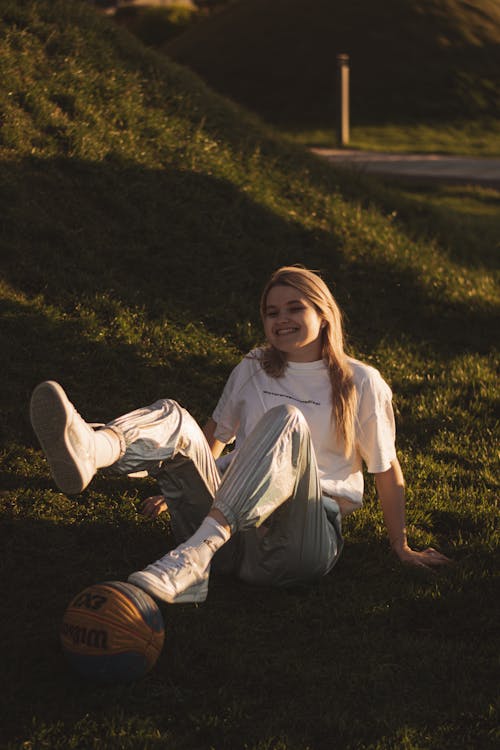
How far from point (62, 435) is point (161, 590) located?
0.78 meters

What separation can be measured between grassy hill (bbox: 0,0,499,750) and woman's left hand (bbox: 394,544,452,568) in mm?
81

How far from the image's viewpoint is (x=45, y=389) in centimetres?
428

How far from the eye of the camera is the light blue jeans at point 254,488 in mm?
4586

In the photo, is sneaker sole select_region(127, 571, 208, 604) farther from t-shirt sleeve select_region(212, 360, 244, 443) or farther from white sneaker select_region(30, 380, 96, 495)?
t-shirt sleeve select_region(212, 360, 244, 443)

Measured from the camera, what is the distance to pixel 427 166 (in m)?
22.8

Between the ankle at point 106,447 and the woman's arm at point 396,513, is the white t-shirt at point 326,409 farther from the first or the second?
the ankle at point 106,447

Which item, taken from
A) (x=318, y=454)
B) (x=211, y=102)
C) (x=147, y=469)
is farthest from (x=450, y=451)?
(x=211, y=102)

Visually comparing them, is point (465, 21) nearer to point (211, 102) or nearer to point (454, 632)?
point (211, 102)

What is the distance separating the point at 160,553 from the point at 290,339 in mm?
1551

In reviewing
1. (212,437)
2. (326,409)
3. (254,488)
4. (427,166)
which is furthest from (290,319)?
(427,166)

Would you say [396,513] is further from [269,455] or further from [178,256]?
[178,256]

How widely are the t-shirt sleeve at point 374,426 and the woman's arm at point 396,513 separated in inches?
4.6

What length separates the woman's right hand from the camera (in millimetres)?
6262

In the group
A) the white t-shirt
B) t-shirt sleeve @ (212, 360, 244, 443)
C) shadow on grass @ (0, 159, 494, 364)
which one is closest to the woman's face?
the white t-shirt
